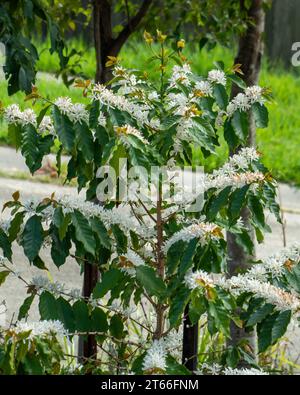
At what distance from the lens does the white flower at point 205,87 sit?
3.46 metres

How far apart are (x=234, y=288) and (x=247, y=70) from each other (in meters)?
1.82

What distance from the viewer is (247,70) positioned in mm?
4934

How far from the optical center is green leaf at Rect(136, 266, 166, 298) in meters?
3.21

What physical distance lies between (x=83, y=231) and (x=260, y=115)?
0.71m

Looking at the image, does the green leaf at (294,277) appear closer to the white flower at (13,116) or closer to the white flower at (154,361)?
the white flower at (154,361)

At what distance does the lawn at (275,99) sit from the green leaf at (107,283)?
5.30 meters

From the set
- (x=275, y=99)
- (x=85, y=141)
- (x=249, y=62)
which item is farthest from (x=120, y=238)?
(x=275, y=99)

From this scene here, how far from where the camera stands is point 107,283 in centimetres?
320

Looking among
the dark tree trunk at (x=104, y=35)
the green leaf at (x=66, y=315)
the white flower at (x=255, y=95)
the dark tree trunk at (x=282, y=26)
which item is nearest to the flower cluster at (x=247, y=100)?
the white flower at (x=255, y=95)

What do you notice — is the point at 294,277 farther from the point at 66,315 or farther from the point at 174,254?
the point at 66,315
